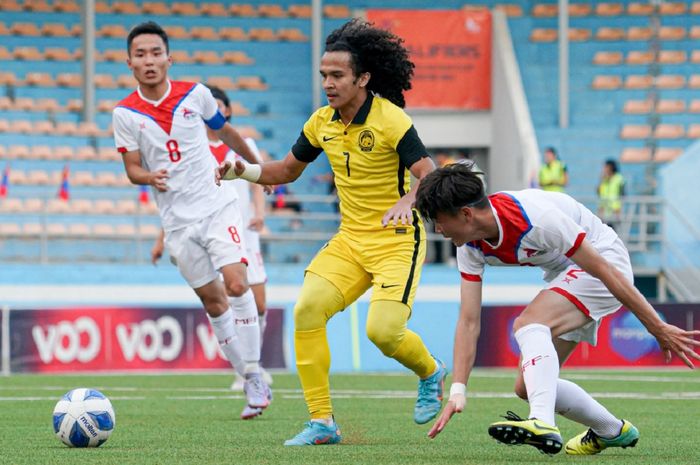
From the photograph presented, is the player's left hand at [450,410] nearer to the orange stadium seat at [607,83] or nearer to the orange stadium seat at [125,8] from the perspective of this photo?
the orange stadium seat at [607,83]

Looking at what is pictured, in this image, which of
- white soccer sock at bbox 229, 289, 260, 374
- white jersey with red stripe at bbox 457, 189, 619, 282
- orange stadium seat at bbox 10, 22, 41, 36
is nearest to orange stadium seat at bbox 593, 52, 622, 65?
orange stadium seat at bbox 10, 22, 41, 36

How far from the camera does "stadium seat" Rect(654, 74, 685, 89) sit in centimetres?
2803

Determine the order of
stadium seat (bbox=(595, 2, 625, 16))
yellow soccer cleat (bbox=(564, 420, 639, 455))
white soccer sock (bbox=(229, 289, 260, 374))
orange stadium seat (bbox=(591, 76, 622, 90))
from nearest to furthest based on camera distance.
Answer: yellow soccer cleat (bbox=(564, 420, 639, 455)) → white soccer sock (bbox=(229, 289, 260, 374)) → orange stadium seat (bbox=(591, 76, 622, 90)) → stadium seat (bbox=(595, 2, 625, 16))

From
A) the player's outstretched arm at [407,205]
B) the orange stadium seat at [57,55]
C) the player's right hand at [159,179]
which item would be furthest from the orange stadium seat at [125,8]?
the player's outstretched arm at [407,205]

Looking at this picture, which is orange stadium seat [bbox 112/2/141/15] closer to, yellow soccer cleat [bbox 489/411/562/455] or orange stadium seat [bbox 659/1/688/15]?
orange stadium seat [bbox 659/1/688/15]

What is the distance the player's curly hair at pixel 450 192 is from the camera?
620cm

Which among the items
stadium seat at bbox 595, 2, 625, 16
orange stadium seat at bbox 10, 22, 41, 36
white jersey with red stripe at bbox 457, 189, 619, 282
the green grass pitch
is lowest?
the green grass pitch

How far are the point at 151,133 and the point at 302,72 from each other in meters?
19.0

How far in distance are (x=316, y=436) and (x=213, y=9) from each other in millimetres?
22883

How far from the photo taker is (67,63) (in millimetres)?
27375

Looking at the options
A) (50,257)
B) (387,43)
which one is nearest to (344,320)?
(50,257)

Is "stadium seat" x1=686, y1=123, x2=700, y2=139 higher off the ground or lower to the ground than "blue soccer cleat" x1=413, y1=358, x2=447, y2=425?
higher

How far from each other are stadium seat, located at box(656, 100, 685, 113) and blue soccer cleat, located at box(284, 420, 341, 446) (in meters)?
21.2

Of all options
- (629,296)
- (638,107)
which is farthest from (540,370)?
(638,107)
